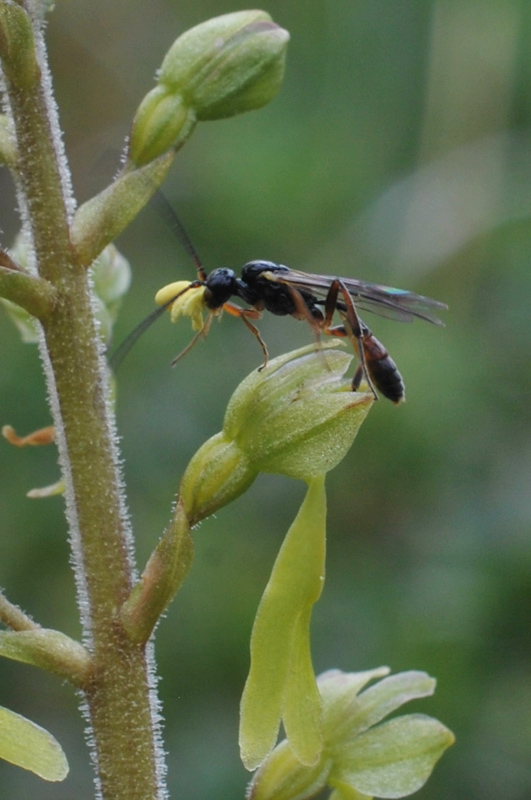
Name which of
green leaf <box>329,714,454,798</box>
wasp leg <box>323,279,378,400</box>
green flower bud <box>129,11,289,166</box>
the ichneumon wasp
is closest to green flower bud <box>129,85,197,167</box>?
green flower bud <box>129,11,289,166</box>

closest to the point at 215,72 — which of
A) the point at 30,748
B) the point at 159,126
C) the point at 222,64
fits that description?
the point at 222,64

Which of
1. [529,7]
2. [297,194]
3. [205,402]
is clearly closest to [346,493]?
[205,402]

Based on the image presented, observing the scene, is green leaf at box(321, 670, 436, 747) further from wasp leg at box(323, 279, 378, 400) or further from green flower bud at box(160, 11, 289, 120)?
green flower bud at box(160, 11, 289, 120)

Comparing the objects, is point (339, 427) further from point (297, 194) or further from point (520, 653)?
A: point (297, 194)

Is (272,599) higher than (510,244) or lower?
lower

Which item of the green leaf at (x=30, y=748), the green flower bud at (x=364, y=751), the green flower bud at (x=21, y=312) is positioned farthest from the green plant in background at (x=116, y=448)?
the green flower bud at (x=21, y=312)

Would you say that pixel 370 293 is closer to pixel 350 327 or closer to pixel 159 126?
pixel 350 327
